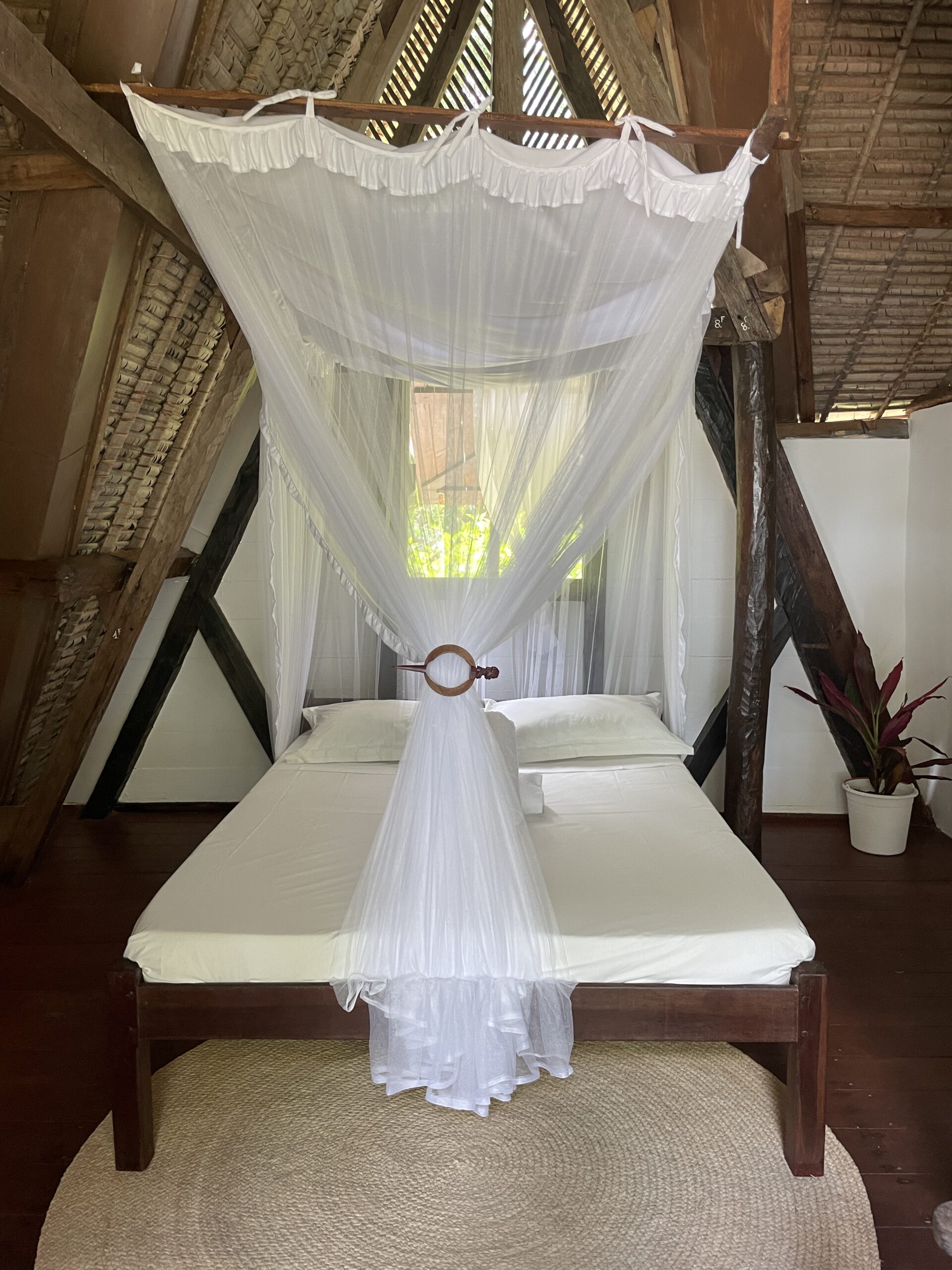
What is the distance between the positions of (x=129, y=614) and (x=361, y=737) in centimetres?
89

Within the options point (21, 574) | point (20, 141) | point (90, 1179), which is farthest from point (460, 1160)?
point (20, 141)

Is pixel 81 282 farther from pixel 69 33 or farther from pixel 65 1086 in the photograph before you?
pixel 65 1086

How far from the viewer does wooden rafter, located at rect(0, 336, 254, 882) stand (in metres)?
3.13

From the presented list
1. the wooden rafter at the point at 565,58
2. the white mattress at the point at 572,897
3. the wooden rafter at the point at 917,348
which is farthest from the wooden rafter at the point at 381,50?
the white mattress at the point at 572,897

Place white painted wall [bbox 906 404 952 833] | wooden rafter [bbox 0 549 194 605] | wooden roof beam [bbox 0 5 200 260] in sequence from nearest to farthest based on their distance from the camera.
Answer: wooden roof beam [bbox 0 5 200 260] < wooden rafter [bbox 0 549 194 605] < white painted wall [bbox 906 404 952 833]

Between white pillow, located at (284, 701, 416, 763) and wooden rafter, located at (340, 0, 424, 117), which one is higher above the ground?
wooden rafter, located at (340, 0, 424, 117)

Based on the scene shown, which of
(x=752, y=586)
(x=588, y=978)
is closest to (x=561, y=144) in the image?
(x=752, y=586)

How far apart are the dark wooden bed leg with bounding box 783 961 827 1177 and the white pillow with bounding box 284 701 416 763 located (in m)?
1.64

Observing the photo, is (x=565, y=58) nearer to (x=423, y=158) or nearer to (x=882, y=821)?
(x=423, y=158)

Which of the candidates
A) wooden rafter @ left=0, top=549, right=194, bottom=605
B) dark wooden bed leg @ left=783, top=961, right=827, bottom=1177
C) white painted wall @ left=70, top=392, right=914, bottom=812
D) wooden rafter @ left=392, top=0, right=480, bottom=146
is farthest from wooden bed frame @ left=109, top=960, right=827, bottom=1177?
wooden rafter @ left=392, top=0, right=480, bottom=146

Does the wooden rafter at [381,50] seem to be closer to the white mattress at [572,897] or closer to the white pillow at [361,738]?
the white pillow at [361,738]

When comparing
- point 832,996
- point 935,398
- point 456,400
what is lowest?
point 832,996

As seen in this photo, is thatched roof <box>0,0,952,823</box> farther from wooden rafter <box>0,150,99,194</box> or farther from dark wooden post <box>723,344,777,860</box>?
dark wooden post <box>723,344,777,860</box>

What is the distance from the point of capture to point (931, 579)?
12.3 feet
